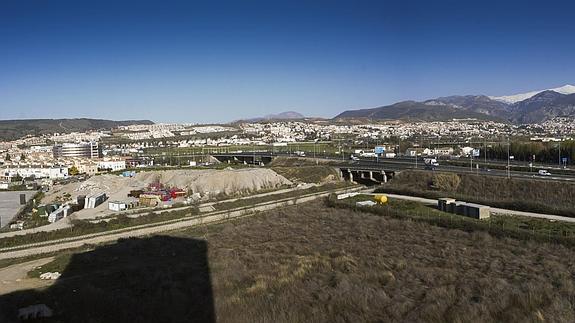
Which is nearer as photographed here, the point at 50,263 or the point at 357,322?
the point at 357,322

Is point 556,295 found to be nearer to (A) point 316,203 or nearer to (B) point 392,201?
(B) point 392,201

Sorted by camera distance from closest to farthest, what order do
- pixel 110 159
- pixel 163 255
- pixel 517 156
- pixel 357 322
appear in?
pixel 357 322
pixel 163 255
pixel 517 156
pixel 110 159

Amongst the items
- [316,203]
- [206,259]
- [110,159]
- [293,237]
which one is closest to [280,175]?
[316,203]

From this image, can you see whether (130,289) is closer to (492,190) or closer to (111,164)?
(492,190)

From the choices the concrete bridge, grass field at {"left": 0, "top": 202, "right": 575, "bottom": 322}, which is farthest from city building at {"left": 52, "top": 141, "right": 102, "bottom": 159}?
grass field at {"left": 0, "top": 202, "right": 575, "bottom": 322}

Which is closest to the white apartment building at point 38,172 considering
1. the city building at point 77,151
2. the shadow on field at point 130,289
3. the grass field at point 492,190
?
the city building at point 77,151

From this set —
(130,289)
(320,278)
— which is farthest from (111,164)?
(320,278)
